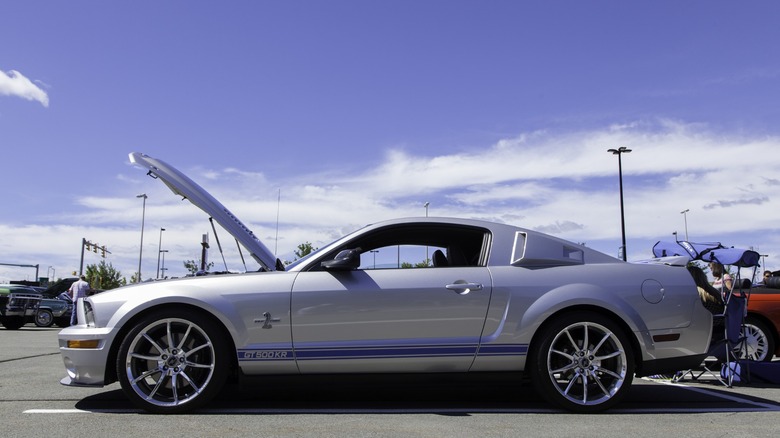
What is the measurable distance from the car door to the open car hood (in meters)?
0.80

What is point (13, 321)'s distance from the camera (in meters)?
19.2

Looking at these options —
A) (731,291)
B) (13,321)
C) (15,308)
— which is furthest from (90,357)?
(13,321)

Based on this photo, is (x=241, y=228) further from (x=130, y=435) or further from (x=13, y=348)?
(x=13, y=348)

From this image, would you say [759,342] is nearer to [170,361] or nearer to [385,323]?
[385,323]

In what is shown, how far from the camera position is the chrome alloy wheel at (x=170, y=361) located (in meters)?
4.64

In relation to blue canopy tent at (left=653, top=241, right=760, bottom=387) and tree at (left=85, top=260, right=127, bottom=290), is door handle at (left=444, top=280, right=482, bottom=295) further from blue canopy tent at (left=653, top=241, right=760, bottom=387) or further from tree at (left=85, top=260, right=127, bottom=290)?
tree at (left=85, top=260, right=127, bottom=290)

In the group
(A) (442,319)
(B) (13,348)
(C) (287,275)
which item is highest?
(C) (287,275)

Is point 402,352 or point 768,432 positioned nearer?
Answer: point 768,432

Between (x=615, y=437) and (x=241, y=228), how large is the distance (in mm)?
3197

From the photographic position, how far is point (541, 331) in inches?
190

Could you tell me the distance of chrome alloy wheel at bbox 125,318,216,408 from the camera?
4645 millimetres

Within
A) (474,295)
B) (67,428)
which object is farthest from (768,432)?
(67,428)

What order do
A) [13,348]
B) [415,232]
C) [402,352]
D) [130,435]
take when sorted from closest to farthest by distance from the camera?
[130,435] → [402,352] → [415,232] → [13,348]

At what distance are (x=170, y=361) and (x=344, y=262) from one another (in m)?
1.41
